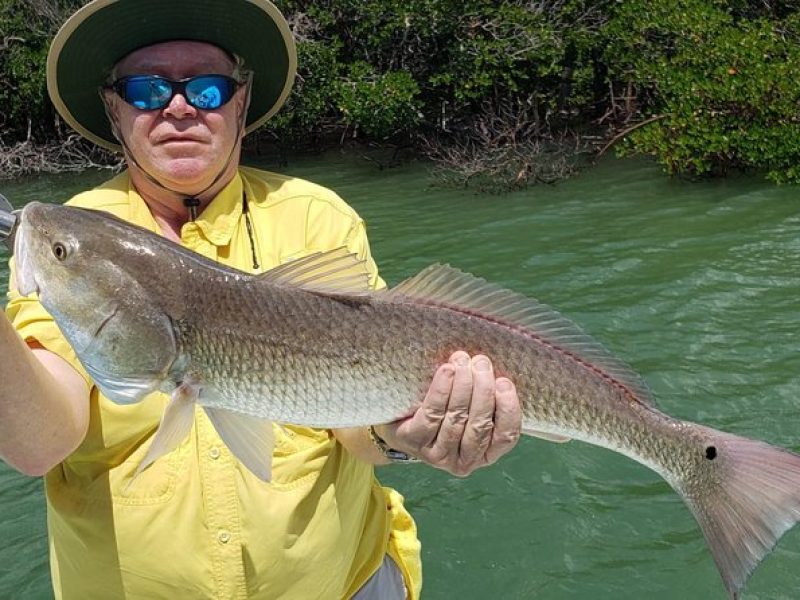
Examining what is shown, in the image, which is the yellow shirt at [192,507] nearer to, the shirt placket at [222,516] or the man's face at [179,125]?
the shirt placket at [222,516]

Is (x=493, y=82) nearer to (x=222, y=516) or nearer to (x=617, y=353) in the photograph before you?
(x=617, y=353)

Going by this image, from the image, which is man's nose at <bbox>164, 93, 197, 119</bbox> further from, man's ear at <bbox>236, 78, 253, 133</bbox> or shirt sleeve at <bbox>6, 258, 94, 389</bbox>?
shirt sleeve at <bbox>6, 258, 94, 389</bbox>

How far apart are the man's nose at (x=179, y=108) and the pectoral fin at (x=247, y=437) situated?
904 millimetres

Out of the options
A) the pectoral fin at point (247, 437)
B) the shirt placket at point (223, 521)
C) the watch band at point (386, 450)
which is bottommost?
the shirt placket at point (223, 521)

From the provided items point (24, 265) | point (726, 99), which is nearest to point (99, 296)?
point (24, 265)

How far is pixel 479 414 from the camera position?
2121 millimetres

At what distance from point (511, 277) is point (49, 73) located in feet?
20.8

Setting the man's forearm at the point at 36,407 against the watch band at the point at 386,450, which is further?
the watch band at the point at 386,450

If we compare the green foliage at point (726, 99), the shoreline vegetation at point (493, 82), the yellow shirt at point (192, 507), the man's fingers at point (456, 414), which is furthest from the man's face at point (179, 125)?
the shoreline vegetation at point (493, 82)

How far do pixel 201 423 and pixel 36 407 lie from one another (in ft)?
1.60

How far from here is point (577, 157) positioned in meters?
15.5

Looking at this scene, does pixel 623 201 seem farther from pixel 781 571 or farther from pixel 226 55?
pixel 226 55

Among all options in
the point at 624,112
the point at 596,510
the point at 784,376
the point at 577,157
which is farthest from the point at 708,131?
the point at 596,510

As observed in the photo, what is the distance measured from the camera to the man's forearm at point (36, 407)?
1.91 m
